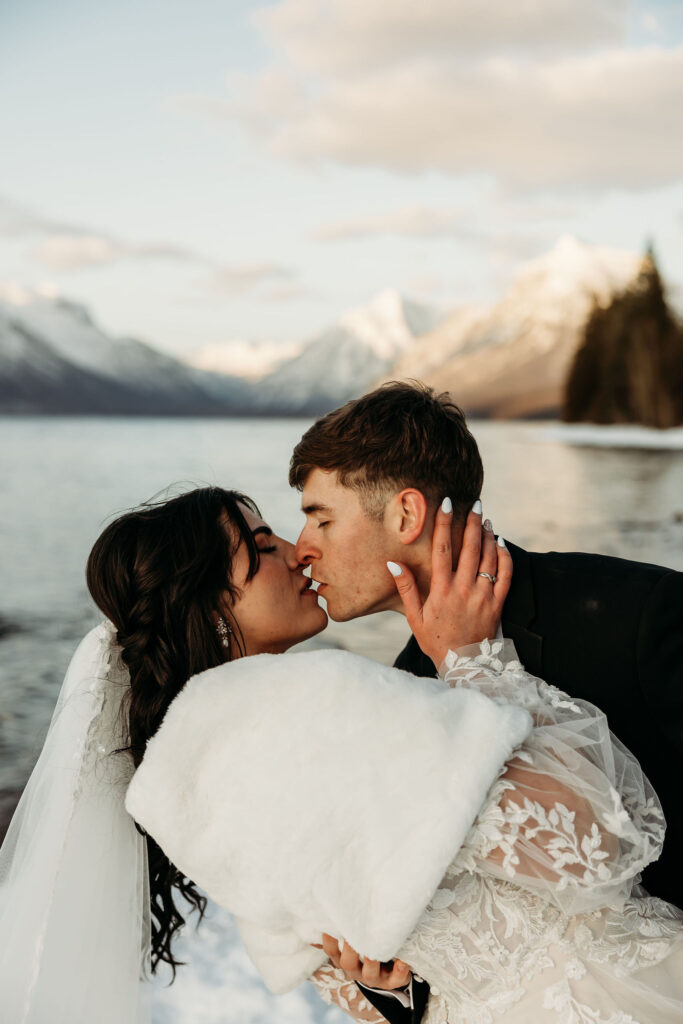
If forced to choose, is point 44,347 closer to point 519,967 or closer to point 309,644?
point 309,644

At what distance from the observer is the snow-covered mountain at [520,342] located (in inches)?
2889

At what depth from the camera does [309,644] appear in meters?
11.4

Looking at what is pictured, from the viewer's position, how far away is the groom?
2.17 metres

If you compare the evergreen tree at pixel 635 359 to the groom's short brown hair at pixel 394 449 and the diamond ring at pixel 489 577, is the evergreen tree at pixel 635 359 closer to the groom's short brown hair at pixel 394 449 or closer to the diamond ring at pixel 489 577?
the groom's short brown hair at pixel 394 449

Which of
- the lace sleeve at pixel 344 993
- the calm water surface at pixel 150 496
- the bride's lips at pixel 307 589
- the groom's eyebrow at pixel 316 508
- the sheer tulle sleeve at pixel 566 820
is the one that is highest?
the groom's eyebrow at pixel 316 508

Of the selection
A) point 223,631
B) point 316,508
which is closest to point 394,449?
point 316,508

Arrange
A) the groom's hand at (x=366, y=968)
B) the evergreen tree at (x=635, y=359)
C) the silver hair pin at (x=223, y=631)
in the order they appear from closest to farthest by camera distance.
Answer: the groom's hand at (x=366, y=968)
the silver hair pin at (x=223, y=631)
the evergreen tree at (x=635, y=359)

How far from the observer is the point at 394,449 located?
2645mm

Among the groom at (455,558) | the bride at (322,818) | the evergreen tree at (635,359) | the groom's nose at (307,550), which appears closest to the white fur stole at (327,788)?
the bride at (322,818)

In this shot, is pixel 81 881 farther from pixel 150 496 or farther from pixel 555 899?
pixel 150 496

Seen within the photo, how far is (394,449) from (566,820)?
124 centimetres

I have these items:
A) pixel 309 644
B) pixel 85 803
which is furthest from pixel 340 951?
pixel 309 644

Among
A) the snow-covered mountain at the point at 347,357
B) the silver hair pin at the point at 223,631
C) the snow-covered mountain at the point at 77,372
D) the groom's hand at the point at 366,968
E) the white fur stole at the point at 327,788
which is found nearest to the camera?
the white fur stole at the point at 327,788

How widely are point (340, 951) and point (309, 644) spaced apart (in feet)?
Result: 31.4
